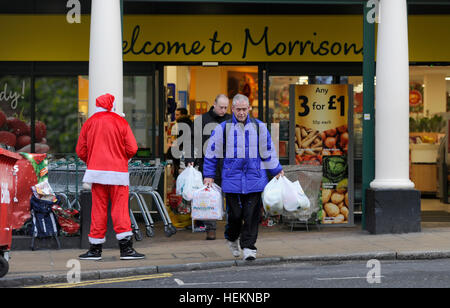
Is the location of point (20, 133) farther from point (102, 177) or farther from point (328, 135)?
point (102, 177)

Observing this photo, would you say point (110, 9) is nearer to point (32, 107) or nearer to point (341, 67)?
point (32, 107)

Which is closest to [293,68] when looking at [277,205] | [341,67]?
[341,67]

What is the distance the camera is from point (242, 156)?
9.79 metres

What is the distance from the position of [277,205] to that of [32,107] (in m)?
6.78

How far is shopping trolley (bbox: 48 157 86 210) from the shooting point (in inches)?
472

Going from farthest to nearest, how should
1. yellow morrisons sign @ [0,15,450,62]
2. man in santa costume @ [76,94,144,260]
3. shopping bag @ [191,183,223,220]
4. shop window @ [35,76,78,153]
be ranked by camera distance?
shop window @ [35,76,78,153] → yellow morrisons sign @ [0,15,450,62] → man in santa costume @ [76,94,144,260] → shopping bag @ [191,183,223,220]

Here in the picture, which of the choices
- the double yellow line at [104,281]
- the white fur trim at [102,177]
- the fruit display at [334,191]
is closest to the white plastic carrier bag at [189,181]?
the white fur trim at [102,177]

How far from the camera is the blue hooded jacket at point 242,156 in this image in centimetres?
978

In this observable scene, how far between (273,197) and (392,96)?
348 centimetres

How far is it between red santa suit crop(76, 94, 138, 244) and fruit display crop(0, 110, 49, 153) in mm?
5091

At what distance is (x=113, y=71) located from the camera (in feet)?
38.9

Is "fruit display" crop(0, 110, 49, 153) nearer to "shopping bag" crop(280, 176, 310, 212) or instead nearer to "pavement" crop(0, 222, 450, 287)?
"pavement" crop(0, 222, 450, 287)

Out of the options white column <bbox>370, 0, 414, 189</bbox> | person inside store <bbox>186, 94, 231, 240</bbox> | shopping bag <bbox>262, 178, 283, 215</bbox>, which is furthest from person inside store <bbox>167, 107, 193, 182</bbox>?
shopping bag <bbox>262, 178, 283, 215</bbox>

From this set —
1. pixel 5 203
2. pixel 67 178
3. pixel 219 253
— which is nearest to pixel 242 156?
pixel 219 253
